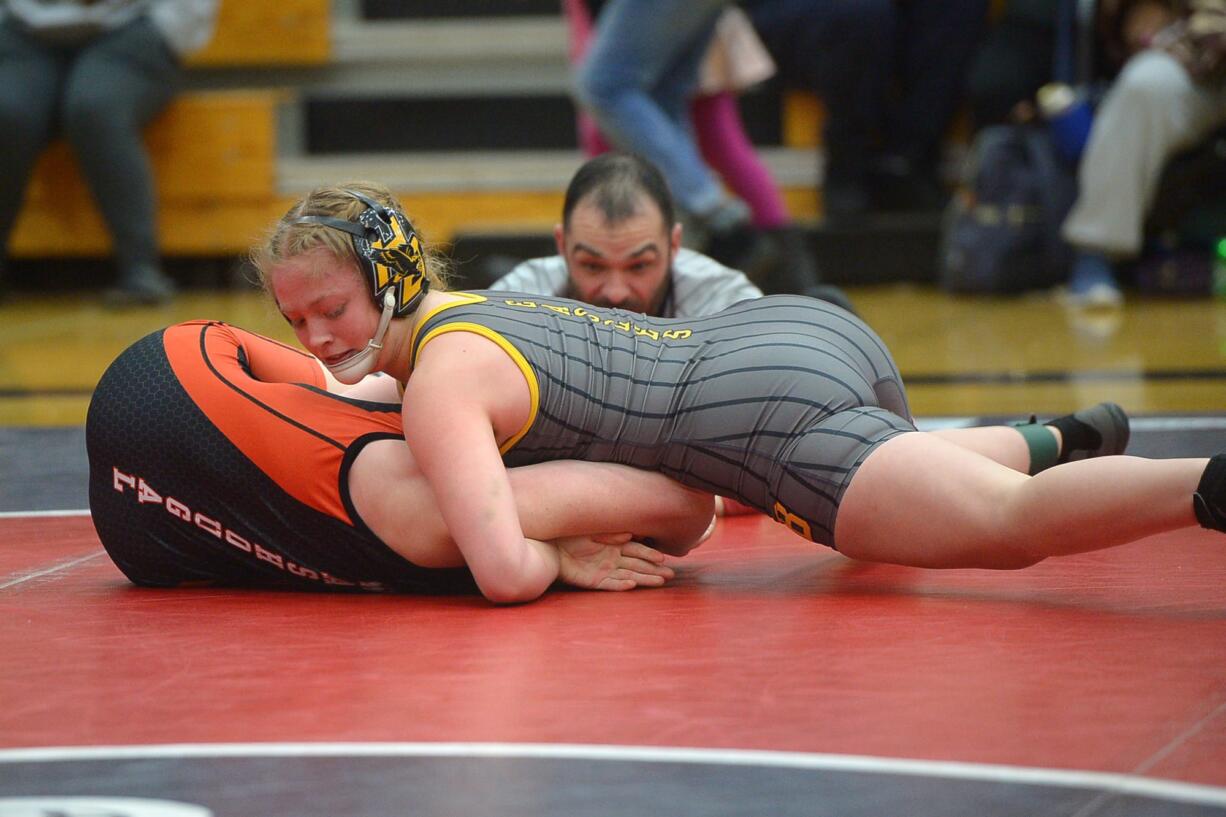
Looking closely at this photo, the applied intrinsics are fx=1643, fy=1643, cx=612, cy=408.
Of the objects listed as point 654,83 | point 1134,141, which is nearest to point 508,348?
point 654,83

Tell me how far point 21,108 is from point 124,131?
40 cm

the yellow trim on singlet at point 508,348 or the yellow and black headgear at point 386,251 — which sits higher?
the yellow and black headgear at point 386,251

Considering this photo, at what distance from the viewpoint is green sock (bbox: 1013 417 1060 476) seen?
114 inches

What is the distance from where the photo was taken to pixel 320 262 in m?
2.36

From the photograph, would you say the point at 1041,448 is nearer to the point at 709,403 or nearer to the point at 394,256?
the point at 709,403

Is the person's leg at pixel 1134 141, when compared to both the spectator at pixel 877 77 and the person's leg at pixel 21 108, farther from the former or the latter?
the person's leg at pixel 21 108

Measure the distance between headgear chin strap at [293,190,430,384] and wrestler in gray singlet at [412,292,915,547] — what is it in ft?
0.17

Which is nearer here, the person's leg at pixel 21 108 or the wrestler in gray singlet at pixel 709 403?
the wrestler in gray singlet at pixel 709 403

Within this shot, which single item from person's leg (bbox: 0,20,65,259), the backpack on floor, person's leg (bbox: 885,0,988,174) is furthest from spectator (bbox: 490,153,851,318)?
person's leg (bbox: 0,20,65,259)

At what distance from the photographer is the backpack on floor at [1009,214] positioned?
6.39 meters

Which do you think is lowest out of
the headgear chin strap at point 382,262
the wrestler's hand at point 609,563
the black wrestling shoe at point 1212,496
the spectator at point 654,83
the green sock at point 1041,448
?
the wrestler's hand at point 609,563

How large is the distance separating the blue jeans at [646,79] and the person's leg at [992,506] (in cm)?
278

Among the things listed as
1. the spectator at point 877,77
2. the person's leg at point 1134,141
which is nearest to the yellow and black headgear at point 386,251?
the person's leg at point 1134,141

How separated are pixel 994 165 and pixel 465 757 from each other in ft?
16.7
